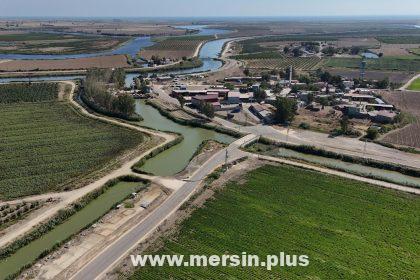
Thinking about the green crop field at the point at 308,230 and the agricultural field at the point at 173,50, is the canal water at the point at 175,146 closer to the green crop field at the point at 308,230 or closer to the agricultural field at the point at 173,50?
the green crop field at the point at 308,230

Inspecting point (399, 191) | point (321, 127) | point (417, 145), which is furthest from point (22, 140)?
point (417, 145)

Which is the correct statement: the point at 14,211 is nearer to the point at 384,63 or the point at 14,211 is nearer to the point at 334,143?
the point at 334,143

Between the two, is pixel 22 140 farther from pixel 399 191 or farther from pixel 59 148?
pixel 399 191

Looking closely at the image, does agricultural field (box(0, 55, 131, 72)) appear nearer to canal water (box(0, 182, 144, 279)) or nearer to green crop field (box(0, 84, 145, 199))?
green crop field (box(0, 84, 145, 199))

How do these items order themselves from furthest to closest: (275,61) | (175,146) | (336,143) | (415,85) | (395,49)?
(395,49) < (275,61) < (415,85) < (336,143) < (175,146)

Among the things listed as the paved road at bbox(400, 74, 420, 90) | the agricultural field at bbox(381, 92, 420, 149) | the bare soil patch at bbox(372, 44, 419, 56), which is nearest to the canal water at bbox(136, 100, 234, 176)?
the agricultural field at bbox(381, 92, 420, 149)

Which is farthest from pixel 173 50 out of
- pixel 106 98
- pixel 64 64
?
pixel 106 98

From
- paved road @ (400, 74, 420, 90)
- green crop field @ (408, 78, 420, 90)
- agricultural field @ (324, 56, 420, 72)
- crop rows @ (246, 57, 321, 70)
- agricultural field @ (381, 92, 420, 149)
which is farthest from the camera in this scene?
crop rows @ (246, 57, 321, 70)
